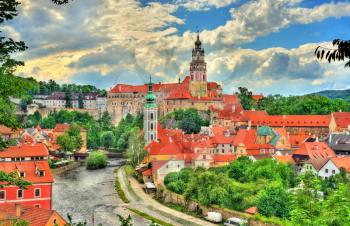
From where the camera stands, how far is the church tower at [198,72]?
3292 inches

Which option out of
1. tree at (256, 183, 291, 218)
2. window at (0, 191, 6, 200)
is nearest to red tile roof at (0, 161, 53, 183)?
window at (0, 191, 6, 200)

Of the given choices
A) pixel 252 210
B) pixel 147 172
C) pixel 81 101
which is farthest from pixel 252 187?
pixel 81 101

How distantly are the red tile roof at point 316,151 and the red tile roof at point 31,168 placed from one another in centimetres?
2277

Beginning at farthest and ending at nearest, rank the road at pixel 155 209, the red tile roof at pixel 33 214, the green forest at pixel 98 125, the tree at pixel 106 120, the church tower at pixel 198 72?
the tree at pixel 106 120 < the church tower at pixel 198 72 < the green forest at pixel 98 125 < the road at pixel 155 209 < the red tile roof at pixel 33 214

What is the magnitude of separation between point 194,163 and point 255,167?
764cm

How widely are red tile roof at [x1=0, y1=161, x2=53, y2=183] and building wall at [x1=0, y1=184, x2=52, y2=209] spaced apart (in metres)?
0.38

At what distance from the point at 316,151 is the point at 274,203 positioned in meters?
17.1

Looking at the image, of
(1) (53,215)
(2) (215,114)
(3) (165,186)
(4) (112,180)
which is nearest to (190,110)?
(2) (215,114)

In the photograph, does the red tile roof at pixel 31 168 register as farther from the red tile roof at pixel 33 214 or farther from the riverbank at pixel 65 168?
the riverbank at pixel 65 168

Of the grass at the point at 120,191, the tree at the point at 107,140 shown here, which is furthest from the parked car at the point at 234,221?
the tree at the point at 107,140

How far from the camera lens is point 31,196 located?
2589 centimetres

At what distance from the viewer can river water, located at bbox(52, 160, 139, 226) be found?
30734 mm

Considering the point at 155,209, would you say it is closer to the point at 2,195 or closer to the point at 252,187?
the point at 252,187

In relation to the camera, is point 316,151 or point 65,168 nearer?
point 316,151
